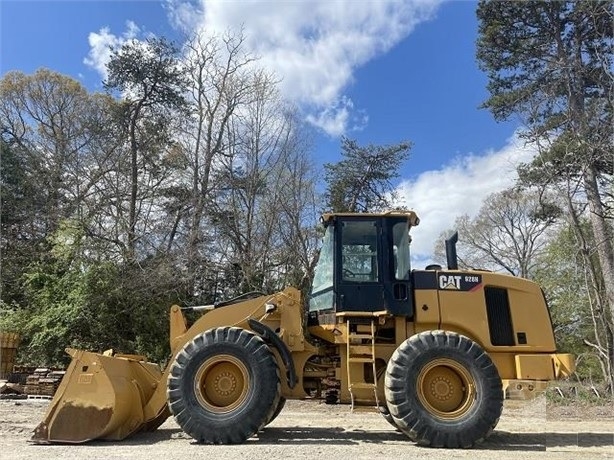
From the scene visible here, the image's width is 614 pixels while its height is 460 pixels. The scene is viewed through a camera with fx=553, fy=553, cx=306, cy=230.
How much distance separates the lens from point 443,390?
6699mm

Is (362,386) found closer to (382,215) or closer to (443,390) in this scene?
(443,390)

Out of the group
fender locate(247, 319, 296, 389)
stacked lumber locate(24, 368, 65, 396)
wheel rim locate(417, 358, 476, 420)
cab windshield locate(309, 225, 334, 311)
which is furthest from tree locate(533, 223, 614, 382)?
stacked lumber locate(24, 368, 65, 396)

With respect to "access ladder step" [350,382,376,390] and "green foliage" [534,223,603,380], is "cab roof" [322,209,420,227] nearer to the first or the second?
"access ladder step" [350,382,376,390]

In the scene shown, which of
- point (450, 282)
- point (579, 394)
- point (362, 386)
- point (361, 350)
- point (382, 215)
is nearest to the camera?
point (362, 386)

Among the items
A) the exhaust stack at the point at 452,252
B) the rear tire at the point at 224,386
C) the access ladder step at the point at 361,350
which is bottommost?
the rear tire at the point at 224,386

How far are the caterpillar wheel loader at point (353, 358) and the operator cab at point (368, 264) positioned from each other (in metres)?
0.01

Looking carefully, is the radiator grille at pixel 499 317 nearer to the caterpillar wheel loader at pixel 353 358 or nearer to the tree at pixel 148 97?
the caterpillar wheel loader at pixel 353 358

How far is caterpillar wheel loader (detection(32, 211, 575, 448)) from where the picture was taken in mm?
6520

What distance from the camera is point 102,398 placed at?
21.7 feet

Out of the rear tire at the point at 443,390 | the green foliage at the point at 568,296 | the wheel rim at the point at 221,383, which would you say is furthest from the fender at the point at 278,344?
the green foliage at the point at 568,296

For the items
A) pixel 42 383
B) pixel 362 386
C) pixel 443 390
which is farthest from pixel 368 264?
pixel 42 383

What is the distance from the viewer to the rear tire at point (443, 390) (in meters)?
6.39

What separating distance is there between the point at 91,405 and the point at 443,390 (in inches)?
167

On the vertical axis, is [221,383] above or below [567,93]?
below
